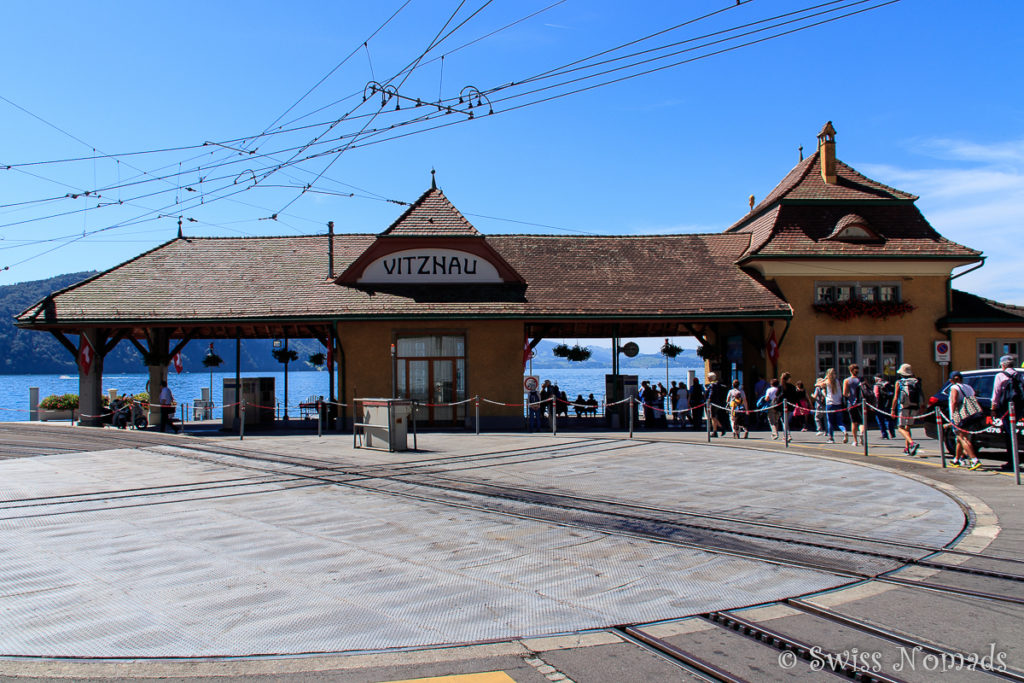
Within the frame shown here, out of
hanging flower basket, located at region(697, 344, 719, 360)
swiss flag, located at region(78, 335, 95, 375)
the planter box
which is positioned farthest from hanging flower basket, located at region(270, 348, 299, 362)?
hanging flower basket, located at region(697, 344, 719, 360)

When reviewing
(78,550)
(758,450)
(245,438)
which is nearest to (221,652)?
(78,550)

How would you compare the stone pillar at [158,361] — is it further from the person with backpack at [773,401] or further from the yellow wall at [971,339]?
the yellow wall at [971,339]

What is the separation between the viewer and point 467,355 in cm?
2378

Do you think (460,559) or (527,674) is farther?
(460,559)

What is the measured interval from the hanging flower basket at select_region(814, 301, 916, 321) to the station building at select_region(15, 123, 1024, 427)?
1.9 inches

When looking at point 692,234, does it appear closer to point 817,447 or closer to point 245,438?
point 817,447

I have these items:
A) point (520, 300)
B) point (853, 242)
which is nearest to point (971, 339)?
point (853, 242)

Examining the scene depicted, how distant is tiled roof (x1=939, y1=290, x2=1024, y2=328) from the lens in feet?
82.0

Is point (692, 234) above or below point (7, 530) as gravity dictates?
above

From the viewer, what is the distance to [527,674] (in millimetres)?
4629

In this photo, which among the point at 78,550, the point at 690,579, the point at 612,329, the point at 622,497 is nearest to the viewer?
the point at 690,579

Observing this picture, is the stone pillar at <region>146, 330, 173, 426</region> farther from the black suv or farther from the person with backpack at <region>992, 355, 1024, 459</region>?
the person with backpack at <region>992, 355, 1024, 459</region>

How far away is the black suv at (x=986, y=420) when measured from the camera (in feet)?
42.4

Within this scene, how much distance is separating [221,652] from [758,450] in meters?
14.1
